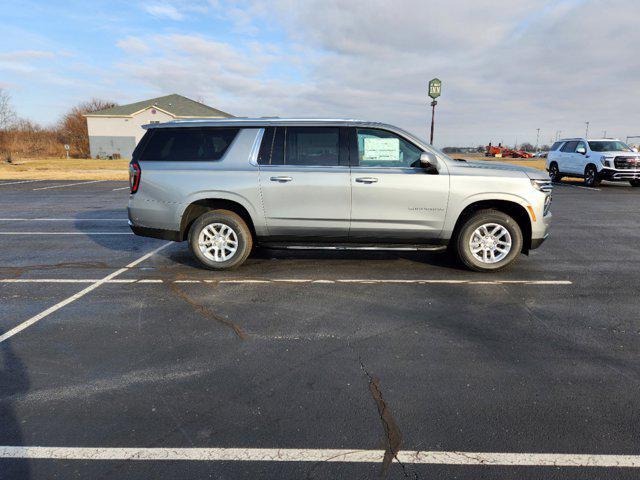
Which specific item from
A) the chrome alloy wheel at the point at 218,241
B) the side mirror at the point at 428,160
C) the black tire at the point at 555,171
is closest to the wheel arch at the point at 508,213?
the side mirror at the point at 428,160

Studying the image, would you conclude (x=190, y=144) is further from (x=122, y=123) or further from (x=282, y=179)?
(x=122, y=123)

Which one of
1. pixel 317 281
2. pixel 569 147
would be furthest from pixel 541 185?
pixel 569 147

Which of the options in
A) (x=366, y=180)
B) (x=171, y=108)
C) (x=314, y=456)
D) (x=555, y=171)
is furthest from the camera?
(x=171, y=108)

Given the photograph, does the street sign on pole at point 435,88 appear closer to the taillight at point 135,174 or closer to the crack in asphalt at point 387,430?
the taillight at point 135,174

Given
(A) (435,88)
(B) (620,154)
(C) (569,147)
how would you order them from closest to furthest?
(B) (620,154) < (C) (569,147) < (A) (435,88)

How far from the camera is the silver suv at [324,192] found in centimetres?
581

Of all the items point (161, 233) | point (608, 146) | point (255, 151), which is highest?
point (608, 146)

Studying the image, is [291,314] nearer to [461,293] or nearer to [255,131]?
[461,293]

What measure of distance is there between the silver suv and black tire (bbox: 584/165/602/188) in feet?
49.6

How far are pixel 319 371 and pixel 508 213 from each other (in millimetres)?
4078

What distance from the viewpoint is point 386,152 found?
5910mm

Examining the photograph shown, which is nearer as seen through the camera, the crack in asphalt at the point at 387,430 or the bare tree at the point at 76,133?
the crack in asphalt at the point at 387,430

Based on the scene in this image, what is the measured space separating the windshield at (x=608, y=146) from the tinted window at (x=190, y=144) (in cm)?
1815

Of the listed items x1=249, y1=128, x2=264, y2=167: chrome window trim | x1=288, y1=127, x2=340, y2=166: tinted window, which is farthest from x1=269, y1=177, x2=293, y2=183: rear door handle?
x1=249, y1=128, x2=264, y2=167: chrome window trim
